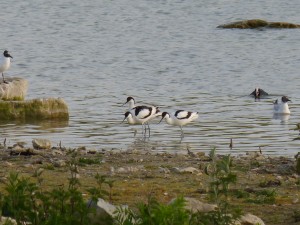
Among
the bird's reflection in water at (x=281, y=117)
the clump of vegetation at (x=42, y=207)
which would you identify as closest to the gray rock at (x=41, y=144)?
the bird's reflection in water at (x=281, y=117)

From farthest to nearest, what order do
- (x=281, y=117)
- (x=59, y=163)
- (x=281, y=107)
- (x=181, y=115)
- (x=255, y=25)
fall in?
(x=255, y=25)
(x=281, y=107)
(x=281, y=117)
(x=181, y=115)
(x=59, y=163)

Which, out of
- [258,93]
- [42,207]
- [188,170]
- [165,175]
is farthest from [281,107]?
[42,207]

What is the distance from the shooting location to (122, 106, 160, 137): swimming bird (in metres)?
19.6

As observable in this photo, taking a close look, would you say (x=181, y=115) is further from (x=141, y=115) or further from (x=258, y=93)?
(x=258, y=93)

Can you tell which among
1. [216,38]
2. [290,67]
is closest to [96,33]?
[216,38]

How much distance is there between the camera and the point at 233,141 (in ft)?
56.2

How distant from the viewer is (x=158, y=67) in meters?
29.0

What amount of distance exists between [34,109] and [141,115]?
7.32 feet

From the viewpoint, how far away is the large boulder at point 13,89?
20.6 m

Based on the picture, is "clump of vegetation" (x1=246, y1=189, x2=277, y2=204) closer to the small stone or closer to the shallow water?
the small stone

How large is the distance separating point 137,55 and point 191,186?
21488 millimetres

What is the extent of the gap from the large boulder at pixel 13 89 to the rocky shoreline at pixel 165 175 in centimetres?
575

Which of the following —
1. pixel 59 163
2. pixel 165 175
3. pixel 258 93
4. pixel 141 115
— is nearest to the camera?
pixel 165 175

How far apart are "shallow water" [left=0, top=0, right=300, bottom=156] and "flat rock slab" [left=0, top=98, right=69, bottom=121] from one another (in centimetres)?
36
